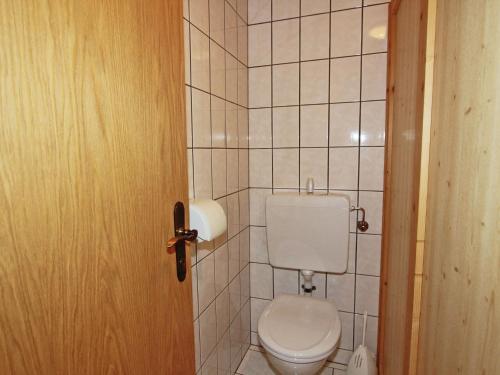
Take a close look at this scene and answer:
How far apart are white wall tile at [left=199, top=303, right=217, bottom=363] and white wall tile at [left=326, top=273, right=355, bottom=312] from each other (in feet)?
2.37

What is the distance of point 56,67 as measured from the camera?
472 mm

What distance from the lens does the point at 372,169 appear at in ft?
5.14

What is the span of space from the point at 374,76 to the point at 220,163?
93 cm

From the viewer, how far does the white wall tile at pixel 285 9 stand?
5.27 feet

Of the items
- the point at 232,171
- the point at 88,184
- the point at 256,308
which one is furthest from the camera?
the point at 256,308

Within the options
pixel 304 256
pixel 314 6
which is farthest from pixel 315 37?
pixel 304 256

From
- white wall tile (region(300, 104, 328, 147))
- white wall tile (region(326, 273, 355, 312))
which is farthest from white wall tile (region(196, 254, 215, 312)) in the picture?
white wall tile (region(300, 104, 328, 147))

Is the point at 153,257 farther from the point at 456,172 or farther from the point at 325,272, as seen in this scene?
the point at 325,272

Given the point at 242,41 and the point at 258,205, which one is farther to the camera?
the point at 258,205

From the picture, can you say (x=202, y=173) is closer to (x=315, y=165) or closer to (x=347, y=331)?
(x=315, y=165)

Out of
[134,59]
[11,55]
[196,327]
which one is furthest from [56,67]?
[196,327]

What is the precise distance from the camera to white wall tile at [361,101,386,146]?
4.99 ft

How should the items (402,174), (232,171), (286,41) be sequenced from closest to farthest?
(402,174)
(232,171)
(286,41)

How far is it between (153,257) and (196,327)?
638mm
